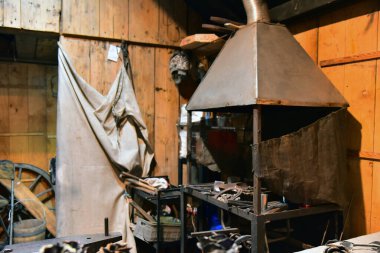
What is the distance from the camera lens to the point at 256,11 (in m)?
2.03

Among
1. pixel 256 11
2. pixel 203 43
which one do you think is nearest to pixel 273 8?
pixel 256 11

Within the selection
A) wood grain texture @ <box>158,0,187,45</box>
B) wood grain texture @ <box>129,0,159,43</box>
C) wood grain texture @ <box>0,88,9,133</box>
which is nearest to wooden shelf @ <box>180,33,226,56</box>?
wood grain texture @ <box>158,0,187,45</box>

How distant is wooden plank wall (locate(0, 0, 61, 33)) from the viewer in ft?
8.27

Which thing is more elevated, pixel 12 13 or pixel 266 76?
pixel 12 13

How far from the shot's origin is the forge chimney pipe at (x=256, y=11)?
2007 millimetres

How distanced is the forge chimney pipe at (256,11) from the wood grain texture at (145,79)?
1.26m

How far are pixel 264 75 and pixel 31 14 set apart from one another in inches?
80.7

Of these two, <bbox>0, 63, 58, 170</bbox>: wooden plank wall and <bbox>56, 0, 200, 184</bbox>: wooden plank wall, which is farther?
<bbox>0, 63, 58, 170</bbox>: wooden plank wall

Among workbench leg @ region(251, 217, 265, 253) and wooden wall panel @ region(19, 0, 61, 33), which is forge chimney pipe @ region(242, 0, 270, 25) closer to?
workbench leg @ region(251, 217, 265, 253)

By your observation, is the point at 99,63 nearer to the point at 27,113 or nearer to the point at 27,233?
the point at 27,113

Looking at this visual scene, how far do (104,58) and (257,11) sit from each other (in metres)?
1.48

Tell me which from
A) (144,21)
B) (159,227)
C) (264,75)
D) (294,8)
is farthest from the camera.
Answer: (144,21)

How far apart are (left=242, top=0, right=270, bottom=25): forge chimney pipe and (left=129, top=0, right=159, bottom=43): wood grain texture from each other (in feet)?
4.01

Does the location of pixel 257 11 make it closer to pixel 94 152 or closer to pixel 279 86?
pixel 279 86
